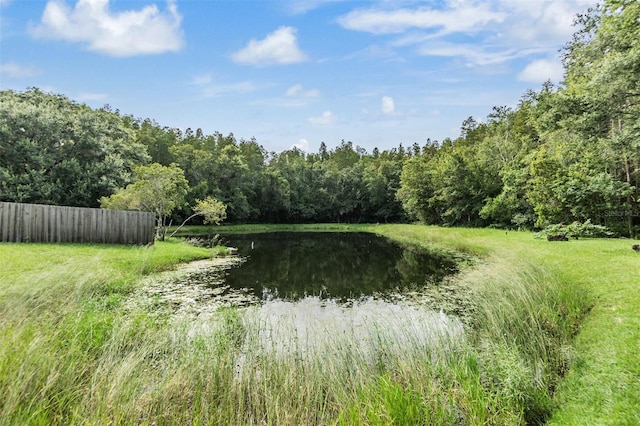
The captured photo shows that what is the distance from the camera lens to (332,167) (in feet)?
230


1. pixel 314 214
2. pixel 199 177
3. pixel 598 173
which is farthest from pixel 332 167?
pixel 598 173

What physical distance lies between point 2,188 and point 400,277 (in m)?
25.2

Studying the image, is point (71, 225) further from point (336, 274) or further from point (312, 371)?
point (312, 371)

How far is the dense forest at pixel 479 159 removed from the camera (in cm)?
1605

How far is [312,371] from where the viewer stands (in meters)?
5.27

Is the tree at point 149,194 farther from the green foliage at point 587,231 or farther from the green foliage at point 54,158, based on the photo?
the green foliage at point 587,231

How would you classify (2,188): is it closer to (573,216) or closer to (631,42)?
(631,42)

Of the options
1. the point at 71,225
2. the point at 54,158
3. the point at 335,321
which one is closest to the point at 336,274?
the point at 335,321

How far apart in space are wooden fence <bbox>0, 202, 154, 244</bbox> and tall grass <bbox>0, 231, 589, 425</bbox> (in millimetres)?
9931

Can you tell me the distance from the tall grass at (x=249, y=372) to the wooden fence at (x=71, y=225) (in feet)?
32.6

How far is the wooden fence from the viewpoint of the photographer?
1545cm

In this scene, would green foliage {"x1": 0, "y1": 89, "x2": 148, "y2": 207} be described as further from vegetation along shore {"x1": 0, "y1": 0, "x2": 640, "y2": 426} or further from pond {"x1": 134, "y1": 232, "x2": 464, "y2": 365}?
pond {"x1": 134, "y1": 232, "x2": 464, "y2": 365}

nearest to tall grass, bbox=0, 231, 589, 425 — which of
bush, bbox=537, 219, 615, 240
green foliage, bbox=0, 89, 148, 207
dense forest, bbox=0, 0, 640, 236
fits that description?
dense forest, bbox=0, 0, 640, 236

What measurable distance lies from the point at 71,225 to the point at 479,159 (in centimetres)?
4086
